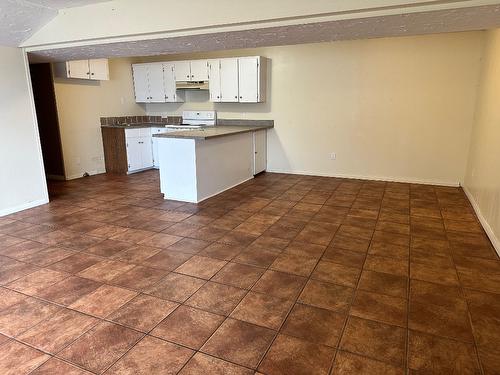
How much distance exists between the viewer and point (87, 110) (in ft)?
20.6

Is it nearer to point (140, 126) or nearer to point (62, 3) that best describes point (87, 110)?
point (140, 126)

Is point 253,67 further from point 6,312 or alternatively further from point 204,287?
point 6,312

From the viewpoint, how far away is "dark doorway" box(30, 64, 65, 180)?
554cm

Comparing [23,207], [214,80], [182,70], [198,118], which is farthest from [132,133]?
[23,207]

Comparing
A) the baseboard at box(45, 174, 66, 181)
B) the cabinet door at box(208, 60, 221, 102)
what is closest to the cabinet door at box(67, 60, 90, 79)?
the baseboard at box(45, 174, 66, 181)

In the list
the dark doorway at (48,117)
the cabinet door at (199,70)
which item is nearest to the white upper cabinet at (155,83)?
the cabinet door at (199,70)

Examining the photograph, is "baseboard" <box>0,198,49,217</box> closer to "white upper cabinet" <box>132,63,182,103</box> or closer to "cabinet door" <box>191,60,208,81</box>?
"white upper cabinet" <box>132,63,182,103</box>

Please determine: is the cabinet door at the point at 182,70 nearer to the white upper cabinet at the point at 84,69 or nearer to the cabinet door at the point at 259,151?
the white upper cabinet at the point at 84,69

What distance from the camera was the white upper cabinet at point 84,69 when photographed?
5.56 metres

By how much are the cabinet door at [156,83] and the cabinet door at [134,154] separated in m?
1.05

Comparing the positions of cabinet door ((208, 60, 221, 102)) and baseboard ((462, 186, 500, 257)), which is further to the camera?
cabinet door ((208, 60, 221, 102))

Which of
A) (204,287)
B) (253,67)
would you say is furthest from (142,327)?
(253,67)

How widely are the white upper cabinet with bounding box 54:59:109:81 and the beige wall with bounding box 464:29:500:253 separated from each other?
19.6 ft

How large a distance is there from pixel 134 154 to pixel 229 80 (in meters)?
2.30
